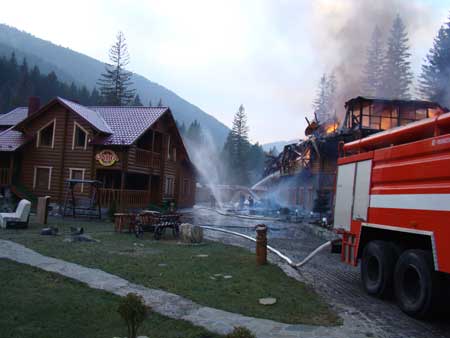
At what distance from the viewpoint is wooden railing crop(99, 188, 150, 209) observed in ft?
78.3

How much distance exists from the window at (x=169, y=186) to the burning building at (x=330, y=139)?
429 inches

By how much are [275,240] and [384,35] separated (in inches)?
1313

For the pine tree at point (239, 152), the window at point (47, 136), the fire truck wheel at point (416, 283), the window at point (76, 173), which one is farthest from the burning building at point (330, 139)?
the pine tree at point (239, 152)

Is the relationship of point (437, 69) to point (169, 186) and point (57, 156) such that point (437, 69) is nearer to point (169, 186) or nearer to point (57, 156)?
point (169, 186)

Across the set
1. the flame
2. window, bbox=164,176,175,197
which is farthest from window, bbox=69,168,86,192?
the flame

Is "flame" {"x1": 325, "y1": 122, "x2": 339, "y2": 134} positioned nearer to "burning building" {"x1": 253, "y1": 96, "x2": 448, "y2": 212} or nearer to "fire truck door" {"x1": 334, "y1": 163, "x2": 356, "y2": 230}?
"burning building" {"x1": 253, "y1": 96, "x2": 448, "y2": 212}

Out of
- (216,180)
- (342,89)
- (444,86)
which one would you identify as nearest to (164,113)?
(444,86)

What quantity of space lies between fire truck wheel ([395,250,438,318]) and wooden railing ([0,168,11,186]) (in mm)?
25191

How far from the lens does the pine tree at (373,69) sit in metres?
44.7

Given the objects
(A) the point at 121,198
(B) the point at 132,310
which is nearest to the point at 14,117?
(A) the point at 121,198

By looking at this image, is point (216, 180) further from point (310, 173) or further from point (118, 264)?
point (118, 264)

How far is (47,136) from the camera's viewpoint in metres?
27.2

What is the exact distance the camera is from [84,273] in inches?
314

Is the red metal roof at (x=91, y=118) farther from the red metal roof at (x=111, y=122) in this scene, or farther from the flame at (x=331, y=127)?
the flame at (x=331, y=127)
